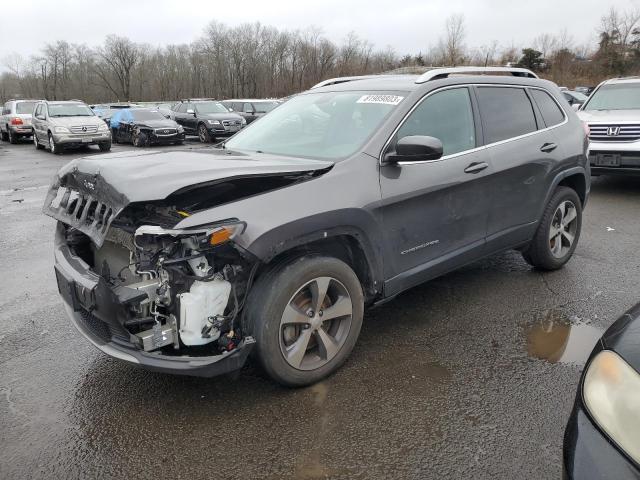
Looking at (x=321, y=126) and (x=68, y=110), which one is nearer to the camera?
(x=321, y=126)

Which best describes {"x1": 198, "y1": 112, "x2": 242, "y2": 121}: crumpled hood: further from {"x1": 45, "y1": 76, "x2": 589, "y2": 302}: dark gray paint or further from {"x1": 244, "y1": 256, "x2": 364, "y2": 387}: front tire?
{"x1": 244, "y1": 256, "x2": 364, "y2": 387}: front tire

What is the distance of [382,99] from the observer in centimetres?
Answer: 363

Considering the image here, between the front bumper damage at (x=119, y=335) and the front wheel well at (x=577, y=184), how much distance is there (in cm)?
376

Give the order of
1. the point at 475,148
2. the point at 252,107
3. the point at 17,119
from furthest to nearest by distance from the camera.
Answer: the point at 252,107
the point at 17,119
the point at 475,148

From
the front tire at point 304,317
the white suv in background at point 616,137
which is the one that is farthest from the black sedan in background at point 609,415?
the white suv in background at point 616,137

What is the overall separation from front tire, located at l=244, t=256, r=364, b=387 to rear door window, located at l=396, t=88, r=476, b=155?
1117 mm

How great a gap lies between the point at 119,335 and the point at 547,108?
4198 mm

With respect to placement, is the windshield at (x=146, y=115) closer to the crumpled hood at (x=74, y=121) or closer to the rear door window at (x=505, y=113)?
the crumpled hood at (x=74, y=121)

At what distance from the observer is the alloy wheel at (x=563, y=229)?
15.7ft

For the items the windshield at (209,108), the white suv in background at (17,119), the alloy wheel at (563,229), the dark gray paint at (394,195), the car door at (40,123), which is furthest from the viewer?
the white suv in background at (17,119)

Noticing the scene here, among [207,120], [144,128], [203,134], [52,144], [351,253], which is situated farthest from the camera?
[203,134]

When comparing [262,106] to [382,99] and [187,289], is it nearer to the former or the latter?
[382,99]

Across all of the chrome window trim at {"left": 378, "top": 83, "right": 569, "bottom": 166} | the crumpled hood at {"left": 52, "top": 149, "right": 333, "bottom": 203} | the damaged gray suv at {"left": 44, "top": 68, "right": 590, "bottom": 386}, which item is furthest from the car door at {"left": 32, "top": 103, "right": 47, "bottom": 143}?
the chrome window trim at {"left": 378, "top": 83, "right": 569, "bottom": 166}

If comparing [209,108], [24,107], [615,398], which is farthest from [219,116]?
[615,398]
